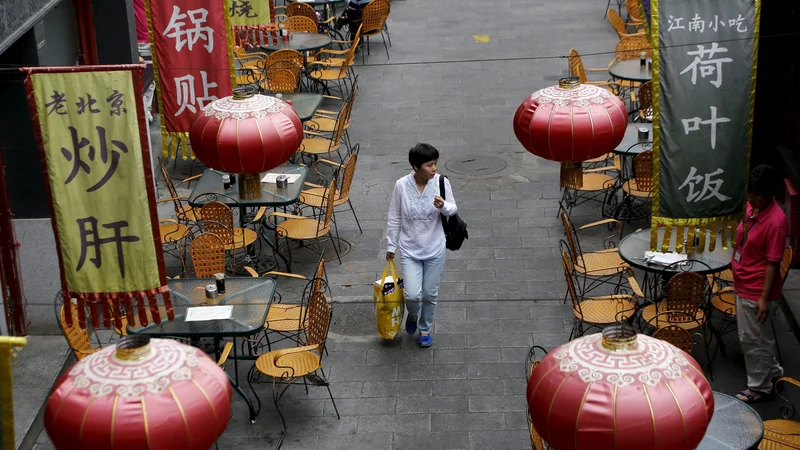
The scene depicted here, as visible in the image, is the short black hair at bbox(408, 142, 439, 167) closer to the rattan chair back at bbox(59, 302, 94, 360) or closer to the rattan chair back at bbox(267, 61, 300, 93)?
the rattan chair back at bbox(59, 302, 94, 360)

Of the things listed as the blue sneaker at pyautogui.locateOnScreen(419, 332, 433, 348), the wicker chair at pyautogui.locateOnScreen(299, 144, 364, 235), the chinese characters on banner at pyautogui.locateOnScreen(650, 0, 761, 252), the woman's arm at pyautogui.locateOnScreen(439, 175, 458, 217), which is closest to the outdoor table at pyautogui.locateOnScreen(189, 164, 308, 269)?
the wicker chair at pyautogui.locateOnScreen(299, 144, 364, 235)

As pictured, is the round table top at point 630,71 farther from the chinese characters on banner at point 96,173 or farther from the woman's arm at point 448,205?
the chinese characters on banner at point 96,173

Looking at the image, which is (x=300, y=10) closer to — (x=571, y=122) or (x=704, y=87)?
(x=571, y=122)

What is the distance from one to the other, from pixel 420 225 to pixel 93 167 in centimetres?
384

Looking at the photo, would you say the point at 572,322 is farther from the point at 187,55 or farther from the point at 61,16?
the point at 61,16

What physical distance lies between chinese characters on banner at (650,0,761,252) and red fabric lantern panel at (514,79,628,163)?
0.85 meters

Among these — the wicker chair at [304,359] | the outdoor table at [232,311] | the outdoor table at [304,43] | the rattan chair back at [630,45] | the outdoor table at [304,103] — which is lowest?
the wicker chair at [304,359]

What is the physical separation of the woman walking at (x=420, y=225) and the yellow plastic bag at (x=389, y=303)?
0.41ft

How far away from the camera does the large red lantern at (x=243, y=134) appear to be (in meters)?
10.9

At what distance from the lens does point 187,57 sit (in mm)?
11922

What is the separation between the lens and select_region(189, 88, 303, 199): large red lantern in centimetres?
1091

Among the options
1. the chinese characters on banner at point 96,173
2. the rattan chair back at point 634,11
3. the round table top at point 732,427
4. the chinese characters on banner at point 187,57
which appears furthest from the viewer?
the rattan chair back at point 634,11

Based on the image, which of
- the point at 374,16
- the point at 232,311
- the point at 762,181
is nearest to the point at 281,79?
the point at 374,16

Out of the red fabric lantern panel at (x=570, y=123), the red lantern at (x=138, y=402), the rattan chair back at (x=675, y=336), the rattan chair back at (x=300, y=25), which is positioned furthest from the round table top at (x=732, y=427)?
the rattan chair back at (x=300, y=25)
